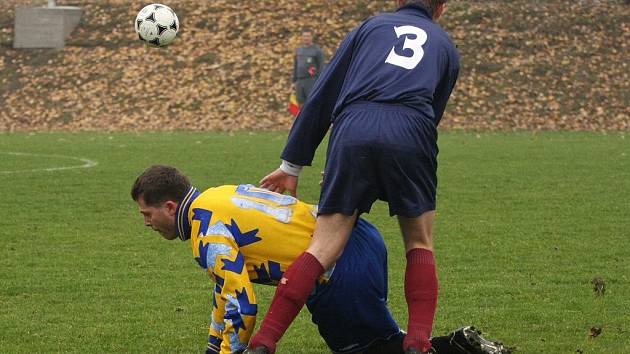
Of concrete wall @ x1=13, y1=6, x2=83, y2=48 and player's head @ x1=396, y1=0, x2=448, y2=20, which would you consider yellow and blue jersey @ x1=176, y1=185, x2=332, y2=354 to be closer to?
player's head @ x1=396, y1=0, x2=448, y2=20

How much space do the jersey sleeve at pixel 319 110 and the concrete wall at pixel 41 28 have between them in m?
23.3

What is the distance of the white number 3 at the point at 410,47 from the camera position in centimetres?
507

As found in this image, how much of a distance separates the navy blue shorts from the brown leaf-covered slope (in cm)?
1804

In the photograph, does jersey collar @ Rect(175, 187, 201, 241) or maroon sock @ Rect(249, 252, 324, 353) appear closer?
maroon sock @ Rect(249, 252, 324, 353)

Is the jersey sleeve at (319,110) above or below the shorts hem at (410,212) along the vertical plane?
above

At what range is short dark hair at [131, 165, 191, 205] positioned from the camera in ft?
16.8

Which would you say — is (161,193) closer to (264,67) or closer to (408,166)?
(408,166)

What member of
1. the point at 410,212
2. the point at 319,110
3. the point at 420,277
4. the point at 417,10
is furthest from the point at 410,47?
the point at 420,277

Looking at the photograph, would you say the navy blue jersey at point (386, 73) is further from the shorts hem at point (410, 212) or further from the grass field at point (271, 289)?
the grass field at point (271, 289)

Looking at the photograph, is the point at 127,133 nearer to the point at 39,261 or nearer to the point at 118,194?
the point at 118,194

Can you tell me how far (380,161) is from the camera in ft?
16.1

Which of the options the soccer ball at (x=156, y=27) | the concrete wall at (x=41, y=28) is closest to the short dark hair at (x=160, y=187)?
the soccer ball at (x=156, y=27)

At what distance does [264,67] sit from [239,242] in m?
21.0

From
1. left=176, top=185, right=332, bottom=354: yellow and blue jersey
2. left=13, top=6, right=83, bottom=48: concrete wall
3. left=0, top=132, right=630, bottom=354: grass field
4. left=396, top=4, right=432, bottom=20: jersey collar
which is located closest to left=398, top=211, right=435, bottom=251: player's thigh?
left=176, top=185, right=332, bottom=354: yellow and blue jersey
